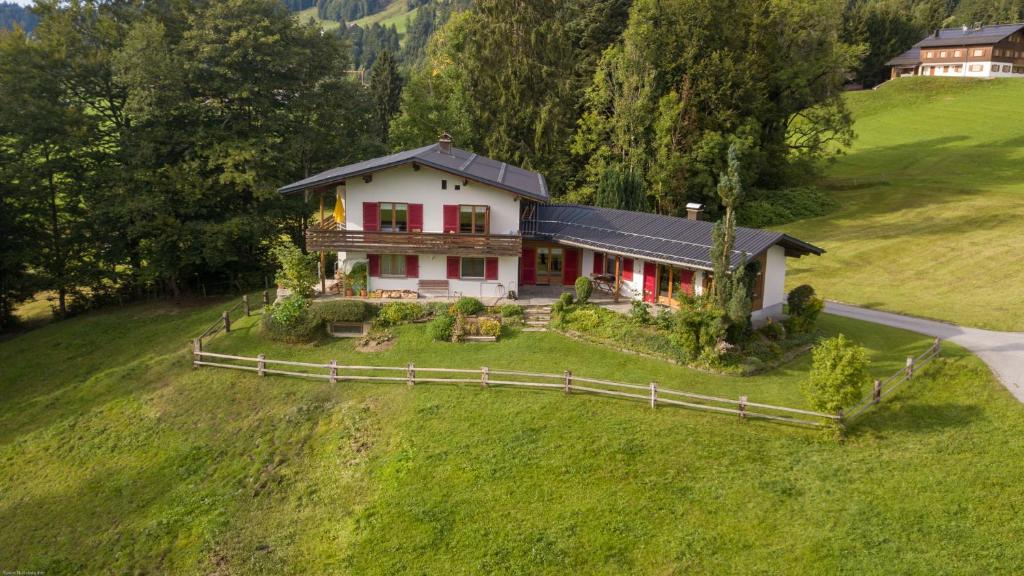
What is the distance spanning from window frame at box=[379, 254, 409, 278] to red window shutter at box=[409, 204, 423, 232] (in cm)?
153

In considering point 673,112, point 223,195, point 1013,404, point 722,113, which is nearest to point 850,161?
point 722,113

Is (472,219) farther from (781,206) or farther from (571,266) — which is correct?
(781,206)

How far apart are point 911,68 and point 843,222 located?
2491 inches

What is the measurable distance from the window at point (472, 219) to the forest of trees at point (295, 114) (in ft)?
45.6

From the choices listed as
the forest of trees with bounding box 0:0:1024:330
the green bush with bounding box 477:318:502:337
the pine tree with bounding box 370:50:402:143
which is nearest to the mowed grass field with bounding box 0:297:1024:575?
the green bush with bounding box 477:318:502:337

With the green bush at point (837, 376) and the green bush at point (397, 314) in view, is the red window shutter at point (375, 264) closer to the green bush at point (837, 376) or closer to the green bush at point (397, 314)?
the green bush at point (397, 314)

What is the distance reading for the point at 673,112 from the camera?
158 feet

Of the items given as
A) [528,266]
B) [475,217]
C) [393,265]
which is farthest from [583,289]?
[393,265]

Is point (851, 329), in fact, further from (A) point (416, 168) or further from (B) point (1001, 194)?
(B) point (1001, 194)

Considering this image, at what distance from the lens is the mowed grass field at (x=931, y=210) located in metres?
35.6

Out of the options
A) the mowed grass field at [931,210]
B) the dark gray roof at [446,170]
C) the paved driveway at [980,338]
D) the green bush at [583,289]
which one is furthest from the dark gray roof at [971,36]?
the green bush at [583,289]

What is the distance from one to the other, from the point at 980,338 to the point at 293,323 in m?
29.7

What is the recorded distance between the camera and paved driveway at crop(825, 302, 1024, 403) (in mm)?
23859

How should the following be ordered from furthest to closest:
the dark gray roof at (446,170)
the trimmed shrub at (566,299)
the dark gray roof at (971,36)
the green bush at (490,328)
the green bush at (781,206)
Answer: the dark gray roof at (971,36) → the green bush at (781,206) → the dark gray roof at (446,170) → the trimmed shrub at (566,299) → the green bush at (490,328)
